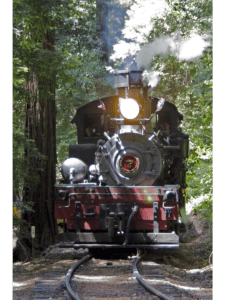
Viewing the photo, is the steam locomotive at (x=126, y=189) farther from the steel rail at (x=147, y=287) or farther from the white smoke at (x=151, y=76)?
the white smoke at (x=151, y=76)

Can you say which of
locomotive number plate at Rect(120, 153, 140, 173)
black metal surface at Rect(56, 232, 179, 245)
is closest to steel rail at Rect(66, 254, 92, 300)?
black metal surface at Rect(56, 232, 179, 245)

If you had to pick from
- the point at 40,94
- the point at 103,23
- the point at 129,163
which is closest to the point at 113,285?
the point at 129,163

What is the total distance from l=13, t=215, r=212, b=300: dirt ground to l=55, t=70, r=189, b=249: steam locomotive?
472 millimetres

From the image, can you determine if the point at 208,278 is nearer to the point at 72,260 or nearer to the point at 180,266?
the point at 180,266

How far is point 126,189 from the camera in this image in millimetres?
6750

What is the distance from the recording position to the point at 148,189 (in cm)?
670

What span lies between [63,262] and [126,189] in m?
1.63

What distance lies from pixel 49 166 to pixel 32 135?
2.76 ft

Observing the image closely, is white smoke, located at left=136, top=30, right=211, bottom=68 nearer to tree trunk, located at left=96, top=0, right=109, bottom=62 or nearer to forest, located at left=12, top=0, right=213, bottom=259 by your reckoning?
forest, located at left=12, top=0, right=213, bottom=259

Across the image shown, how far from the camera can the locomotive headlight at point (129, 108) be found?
686 centimetres

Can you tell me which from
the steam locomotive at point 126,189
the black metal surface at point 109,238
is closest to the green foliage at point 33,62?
the steam locomotive at point 126,189

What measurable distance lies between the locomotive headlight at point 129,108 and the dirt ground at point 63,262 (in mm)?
2545

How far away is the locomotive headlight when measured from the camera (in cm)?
686
